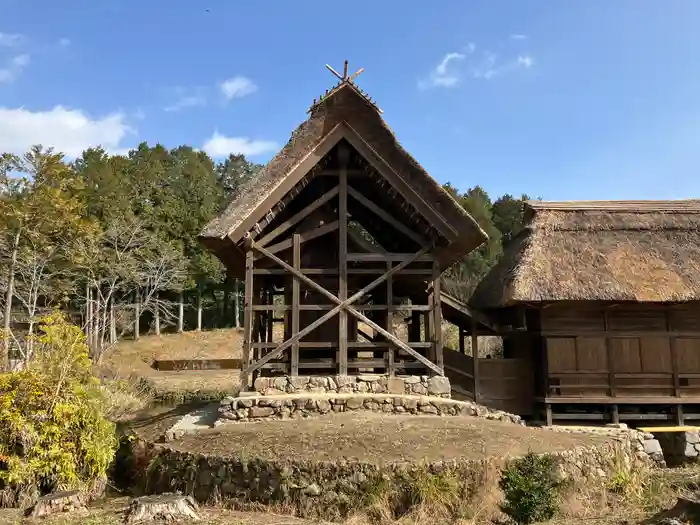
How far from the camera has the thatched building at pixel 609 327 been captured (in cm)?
1323

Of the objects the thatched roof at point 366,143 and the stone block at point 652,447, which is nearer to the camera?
the thatched roof at point 366,143

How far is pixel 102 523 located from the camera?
21.7ft

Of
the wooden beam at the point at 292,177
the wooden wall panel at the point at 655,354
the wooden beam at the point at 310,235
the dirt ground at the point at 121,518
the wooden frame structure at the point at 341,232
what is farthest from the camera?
the wooden wall panel at the point at 655,354

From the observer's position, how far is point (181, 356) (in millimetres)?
32875

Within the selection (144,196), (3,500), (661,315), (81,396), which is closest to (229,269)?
(81,396)

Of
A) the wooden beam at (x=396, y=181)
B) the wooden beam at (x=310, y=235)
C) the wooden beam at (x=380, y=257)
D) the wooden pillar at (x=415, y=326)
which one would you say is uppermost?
the wooden beam at (x=396, y=181)

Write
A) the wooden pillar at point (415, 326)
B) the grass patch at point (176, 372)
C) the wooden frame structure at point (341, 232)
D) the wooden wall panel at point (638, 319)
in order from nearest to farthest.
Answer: the wooden frame structure at point (341, 232) → the wooden wall panel at point (638, 319) → the wooden pillar at point (415, 326) → the grass patch at point (176, 372)

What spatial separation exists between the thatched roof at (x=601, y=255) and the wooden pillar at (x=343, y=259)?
4.35m

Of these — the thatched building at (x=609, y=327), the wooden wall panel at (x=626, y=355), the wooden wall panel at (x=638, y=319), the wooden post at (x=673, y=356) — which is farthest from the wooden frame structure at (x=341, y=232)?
the wooden post at (x=673, y=356)

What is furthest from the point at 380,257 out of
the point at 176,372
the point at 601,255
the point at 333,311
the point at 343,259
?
the point at 176,372

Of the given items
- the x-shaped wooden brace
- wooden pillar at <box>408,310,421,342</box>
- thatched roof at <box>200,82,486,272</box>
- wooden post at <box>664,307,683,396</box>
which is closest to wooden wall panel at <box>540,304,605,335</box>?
wooden post at <box>664,307,683,396</box>

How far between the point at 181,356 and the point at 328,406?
2473 cm

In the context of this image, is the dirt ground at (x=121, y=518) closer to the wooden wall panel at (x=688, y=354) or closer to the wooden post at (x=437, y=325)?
the wooden post at (x=437, y=325)

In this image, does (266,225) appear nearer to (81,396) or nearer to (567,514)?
(81,396)
